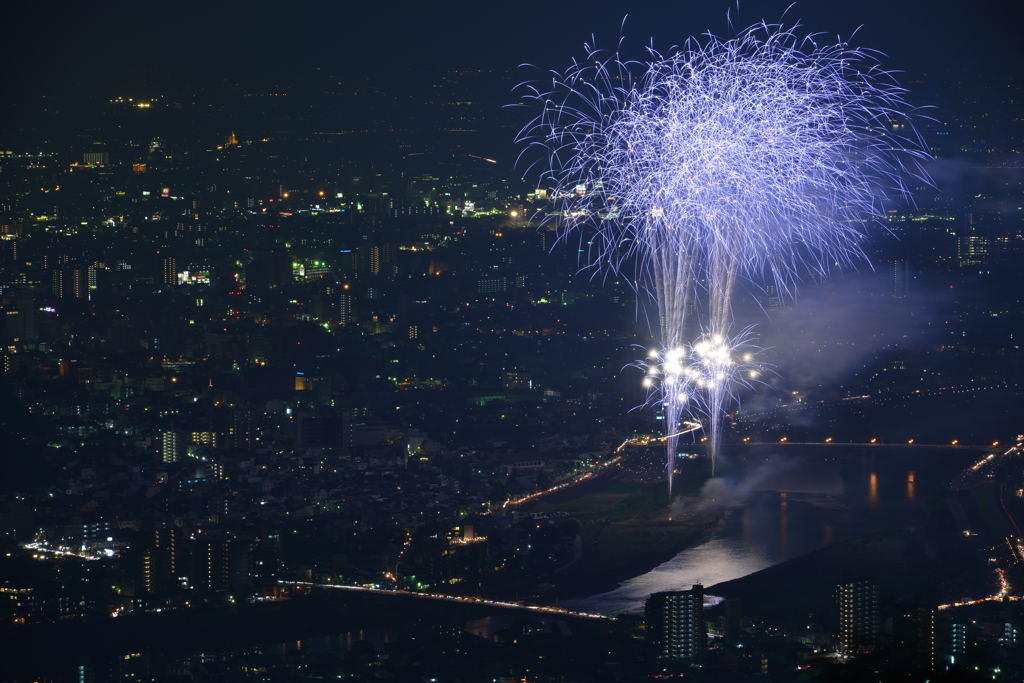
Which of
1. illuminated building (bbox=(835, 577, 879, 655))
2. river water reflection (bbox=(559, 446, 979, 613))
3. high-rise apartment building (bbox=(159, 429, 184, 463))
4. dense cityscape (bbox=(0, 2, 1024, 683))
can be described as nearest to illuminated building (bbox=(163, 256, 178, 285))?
dense cityscape (bbox=(0, 2, 1024, 683))

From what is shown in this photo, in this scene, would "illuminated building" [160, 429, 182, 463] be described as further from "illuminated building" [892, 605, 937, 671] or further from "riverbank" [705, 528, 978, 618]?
"illuminated building" [892, 605, 937, 671]

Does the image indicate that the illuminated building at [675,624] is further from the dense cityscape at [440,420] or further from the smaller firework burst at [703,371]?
the smaller firework burst at [703,371]

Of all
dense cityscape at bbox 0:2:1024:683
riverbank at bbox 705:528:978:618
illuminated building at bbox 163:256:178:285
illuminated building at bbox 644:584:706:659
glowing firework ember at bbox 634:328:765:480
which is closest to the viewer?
illuminated building at bbox 644:584:706:659

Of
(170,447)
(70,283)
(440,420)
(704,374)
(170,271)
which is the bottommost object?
(170,447)

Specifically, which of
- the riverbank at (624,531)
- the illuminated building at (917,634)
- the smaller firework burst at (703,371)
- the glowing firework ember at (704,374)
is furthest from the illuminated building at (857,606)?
the smaller firework burst at (703,371)

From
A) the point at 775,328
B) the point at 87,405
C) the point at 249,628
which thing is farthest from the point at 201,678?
the point at 775,328

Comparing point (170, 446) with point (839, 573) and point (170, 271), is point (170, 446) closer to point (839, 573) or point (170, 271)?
point (170, 271)

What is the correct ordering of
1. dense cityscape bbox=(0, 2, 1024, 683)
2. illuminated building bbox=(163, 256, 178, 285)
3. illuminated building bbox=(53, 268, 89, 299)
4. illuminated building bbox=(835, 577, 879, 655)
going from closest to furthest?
illuminated building bbox=(835, 577, 879, 655) < dense cityscape bbox=(0, 2, 1024, 683) < illuminated building bbox=(53, 268, 89, 299) < illuminated building bbox=(163, 256, 178, 285)

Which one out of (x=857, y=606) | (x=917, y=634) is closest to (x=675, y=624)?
(x=857, y=606)
